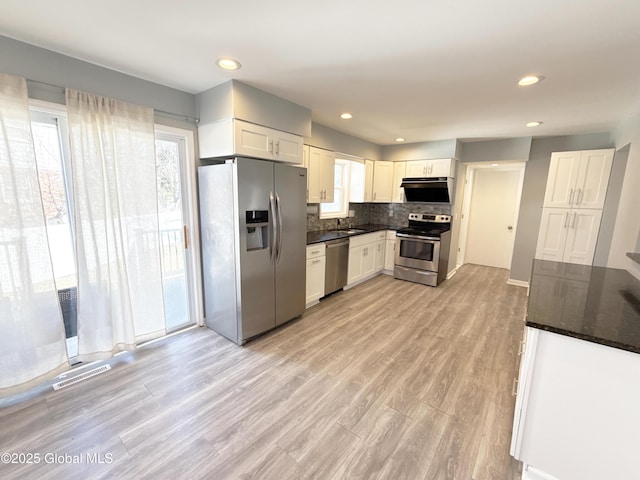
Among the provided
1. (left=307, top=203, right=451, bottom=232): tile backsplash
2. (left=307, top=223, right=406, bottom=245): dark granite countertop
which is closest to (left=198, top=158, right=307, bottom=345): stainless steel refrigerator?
(left=307, top=223, right=406, bottom=245): dark granite countertop

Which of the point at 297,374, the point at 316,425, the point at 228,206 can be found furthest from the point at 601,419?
the point at 228,206

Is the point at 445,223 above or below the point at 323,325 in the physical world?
above

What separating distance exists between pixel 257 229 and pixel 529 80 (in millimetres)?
2690

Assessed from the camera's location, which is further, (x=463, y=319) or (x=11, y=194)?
(x=463, y=319)

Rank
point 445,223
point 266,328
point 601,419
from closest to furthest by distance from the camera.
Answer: point 601,419
point 266,328
point 445,223

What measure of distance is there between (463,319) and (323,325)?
5.90 feet

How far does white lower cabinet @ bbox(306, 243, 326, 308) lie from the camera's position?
3.51 m

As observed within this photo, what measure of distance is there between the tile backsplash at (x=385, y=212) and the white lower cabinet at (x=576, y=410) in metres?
3.41

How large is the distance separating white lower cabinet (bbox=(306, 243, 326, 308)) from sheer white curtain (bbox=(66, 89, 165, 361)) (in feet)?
5.57

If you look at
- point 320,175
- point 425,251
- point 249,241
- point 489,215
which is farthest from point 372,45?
point 489,215

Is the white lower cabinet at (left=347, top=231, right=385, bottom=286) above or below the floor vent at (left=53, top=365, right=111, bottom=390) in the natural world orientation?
above

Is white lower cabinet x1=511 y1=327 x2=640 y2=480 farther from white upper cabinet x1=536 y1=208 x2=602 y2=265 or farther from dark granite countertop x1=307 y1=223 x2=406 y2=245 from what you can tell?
white upper cabinet x1=536 y1=208 x2=602 y2=265

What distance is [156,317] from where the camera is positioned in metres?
2.65

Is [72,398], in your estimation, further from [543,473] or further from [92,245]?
[543,473]
